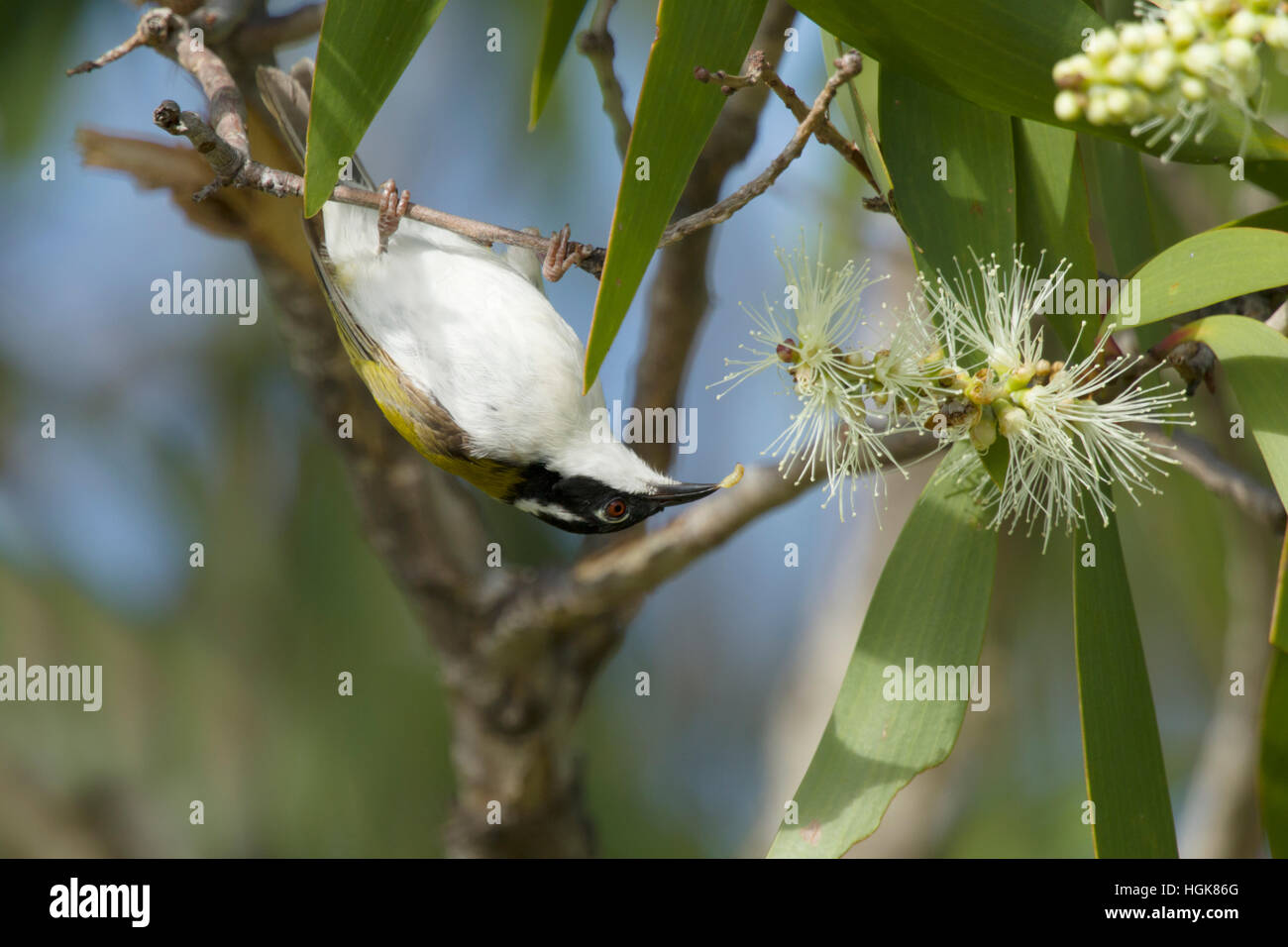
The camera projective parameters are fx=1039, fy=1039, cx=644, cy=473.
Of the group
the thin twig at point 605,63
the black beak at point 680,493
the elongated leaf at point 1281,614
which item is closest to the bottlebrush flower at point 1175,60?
the elongated leaf at point 1281,614

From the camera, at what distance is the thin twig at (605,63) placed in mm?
2236

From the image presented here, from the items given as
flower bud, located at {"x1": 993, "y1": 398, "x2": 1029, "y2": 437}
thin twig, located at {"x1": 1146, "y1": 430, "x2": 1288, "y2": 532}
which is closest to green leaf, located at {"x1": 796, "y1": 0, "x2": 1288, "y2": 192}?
flower bud, located at {"x1": 993, "y1": 398, "x2": 1029, "y2": 437}

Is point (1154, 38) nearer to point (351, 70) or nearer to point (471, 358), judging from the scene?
point (351, 70)

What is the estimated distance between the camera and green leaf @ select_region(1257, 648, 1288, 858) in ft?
4.76

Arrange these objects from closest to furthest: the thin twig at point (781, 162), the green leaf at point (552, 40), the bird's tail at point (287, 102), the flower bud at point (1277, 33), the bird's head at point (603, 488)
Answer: the flower bud at point (1277, 33) < the thin twig at point (781, 162) < the green leaf at point (552, 40) < the bird's tail at point (287, 102) < the bird's head at point (603, 488)

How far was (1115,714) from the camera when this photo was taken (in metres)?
1.47

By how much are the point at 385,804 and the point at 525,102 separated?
10.2ft

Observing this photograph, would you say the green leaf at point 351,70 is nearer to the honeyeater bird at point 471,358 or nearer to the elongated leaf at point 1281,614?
the honeyeater bird at point 471,358

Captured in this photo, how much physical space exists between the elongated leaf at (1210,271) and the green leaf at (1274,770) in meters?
0.53

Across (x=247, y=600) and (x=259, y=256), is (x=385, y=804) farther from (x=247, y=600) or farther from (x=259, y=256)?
(x=259, y=256)

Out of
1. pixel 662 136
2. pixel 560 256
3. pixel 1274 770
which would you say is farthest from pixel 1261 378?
pixel 560 256

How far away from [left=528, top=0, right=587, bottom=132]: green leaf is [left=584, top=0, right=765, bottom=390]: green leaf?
582 millimetres

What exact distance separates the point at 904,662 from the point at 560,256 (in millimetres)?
868

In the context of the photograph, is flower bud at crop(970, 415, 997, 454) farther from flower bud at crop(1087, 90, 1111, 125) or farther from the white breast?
the white breast
